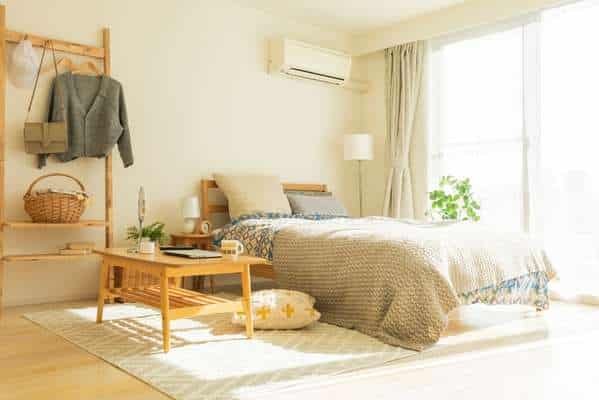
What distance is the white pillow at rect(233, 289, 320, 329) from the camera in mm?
3139

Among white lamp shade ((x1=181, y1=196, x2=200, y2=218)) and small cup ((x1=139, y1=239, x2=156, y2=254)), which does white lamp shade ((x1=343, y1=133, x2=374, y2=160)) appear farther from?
small cup ((x1=139, y1=239, x2=156, y2=254))

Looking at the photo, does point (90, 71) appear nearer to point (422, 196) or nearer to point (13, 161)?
point (13, 161)

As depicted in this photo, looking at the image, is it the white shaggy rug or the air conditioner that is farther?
the air conditioner

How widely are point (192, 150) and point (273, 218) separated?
38.3 inches

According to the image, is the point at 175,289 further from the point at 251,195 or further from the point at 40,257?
the point at 251,195

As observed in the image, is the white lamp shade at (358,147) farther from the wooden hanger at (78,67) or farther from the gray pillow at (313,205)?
the wooden hanger at (78,67)

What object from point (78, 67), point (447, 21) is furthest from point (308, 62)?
point (78, 67)

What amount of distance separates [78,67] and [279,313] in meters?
2.51

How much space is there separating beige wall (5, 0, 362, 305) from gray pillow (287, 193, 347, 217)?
51cm

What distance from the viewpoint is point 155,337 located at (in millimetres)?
3025

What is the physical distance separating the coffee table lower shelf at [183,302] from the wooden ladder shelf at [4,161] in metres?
0.89

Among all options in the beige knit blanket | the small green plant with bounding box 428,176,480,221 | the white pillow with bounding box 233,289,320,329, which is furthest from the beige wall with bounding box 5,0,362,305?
the white pillow with bounding box 233,289,320,329

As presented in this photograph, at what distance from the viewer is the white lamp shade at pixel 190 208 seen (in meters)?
4.58

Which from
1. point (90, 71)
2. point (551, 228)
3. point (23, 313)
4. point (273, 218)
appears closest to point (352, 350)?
point (273, 218)
